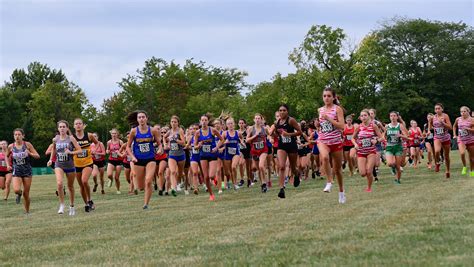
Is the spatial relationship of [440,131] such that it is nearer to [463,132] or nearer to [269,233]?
[463,132]

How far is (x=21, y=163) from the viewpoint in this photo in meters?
19.3

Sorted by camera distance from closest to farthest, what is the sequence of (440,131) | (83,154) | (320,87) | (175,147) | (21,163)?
1. (83,154)
2. (21,163)
3. (175,147)
4. (440,131)
5. (320,87)

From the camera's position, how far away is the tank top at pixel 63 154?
1731cm

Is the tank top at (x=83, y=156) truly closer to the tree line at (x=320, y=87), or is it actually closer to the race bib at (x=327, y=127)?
the race bib at (x=327, y=127)

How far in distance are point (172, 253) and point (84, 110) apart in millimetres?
90923

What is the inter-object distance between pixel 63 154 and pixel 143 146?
1874mm

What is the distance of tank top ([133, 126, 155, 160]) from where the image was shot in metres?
17.1

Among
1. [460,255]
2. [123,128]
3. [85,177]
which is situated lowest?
[460,255]

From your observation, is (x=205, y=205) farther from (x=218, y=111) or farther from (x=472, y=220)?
(x=218, y=111)

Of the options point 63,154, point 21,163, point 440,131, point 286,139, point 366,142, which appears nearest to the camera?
point 63,154

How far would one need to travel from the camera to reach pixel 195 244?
9.76m

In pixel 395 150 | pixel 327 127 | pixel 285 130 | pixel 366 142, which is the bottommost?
pixel 395 150

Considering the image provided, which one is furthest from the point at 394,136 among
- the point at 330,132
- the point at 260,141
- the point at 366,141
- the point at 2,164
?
the point at 2,164

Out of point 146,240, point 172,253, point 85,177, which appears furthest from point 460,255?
point 85,177
